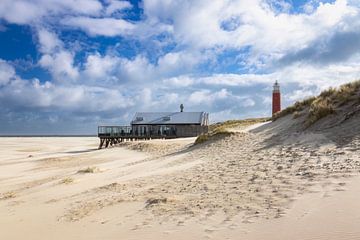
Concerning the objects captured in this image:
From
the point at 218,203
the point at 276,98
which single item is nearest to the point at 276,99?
the point at 276,98

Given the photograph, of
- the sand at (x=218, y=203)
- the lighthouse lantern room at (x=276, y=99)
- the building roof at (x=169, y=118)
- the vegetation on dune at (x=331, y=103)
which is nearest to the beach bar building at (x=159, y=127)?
the building roof at (x=169, y=118)

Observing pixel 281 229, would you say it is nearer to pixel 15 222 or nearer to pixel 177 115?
pixel 15 222

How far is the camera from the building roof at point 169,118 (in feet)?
167

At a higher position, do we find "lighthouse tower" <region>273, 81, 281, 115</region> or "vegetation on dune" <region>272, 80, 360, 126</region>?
"lighthouse tower" <region>273, 81, 281, 115</region>

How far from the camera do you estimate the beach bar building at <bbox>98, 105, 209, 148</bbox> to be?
158ft

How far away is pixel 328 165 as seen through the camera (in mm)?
9414

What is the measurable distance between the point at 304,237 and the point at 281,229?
1.40 ft

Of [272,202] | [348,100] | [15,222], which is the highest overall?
[348,100]

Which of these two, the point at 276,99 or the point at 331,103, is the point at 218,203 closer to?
the point at 331,103

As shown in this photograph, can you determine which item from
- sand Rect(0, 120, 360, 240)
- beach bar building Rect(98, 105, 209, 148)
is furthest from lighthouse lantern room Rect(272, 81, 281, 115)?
sand Rect(0, 120, 360, 240)

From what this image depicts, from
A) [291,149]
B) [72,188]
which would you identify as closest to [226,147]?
[291,149]

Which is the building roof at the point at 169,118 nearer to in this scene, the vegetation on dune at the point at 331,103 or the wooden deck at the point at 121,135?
the wooden deck at the point at 121,135

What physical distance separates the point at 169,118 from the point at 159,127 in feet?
9.02

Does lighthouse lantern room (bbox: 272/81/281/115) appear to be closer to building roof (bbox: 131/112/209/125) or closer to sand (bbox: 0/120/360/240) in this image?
building roof (bbox: 131/112/209/125)
